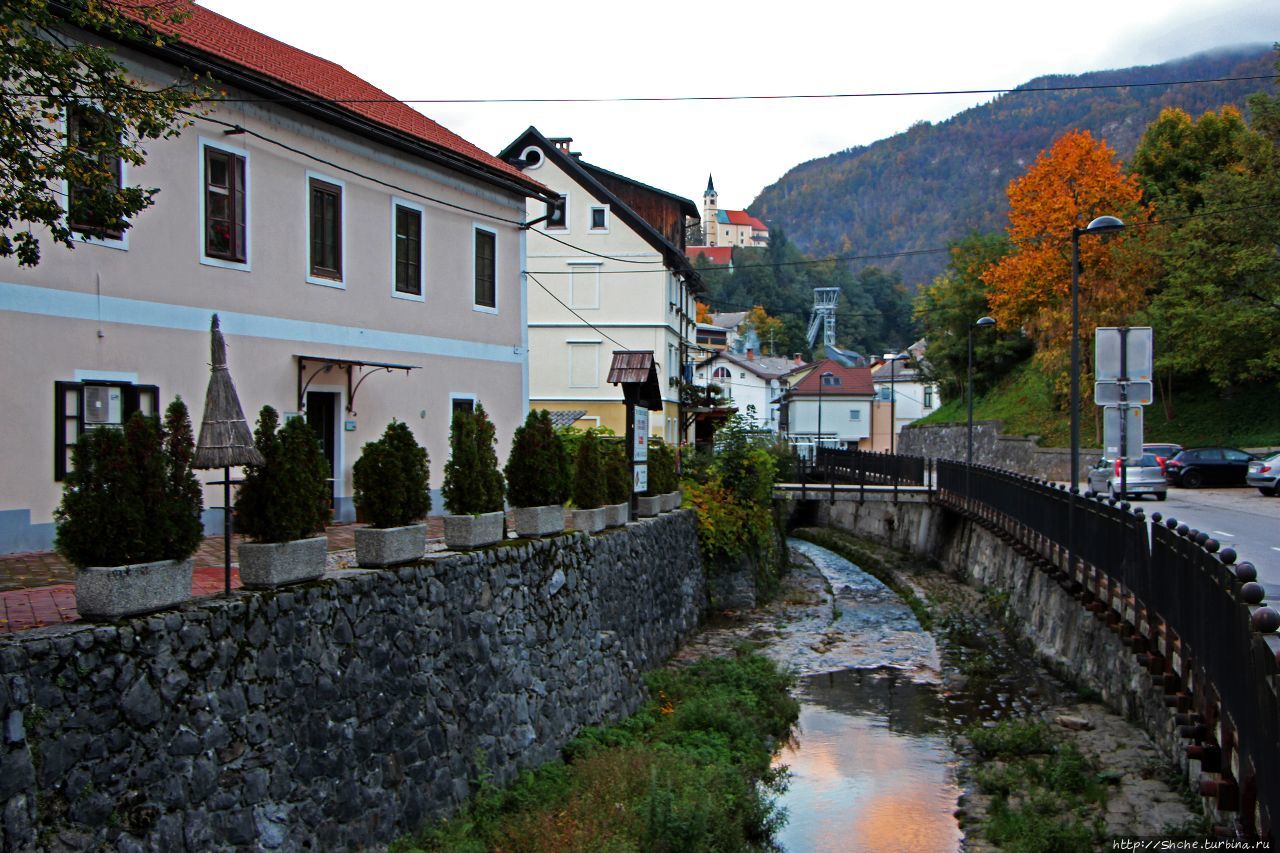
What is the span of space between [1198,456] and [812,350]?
93193mm

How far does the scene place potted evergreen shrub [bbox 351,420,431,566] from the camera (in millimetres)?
10031

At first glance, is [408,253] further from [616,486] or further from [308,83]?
[616,486]

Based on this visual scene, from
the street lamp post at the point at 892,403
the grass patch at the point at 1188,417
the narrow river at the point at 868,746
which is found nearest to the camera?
the narrow river at the point at 868,746

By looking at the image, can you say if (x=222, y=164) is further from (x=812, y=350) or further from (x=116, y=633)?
(x=812, y=350)

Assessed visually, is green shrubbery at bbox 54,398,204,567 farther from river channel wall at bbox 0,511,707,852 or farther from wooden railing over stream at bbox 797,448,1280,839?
wooden railing over stream at bbox 797,448,1280,839

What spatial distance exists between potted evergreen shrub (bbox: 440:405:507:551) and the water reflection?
4.66 meters

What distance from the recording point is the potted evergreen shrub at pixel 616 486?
16953mm

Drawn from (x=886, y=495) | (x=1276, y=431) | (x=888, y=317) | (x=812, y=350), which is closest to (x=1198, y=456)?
(x=1276, y=431)

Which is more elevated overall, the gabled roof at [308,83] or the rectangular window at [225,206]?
the gabled roof at [308,83]

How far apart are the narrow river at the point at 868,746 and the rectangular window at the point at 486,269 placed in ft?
28.4

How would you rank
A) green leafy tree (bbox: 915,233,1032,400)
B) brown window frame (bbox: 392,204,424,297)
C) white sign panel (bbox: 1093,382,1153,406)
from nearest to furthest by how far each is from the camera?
1. white sign panel (bbox: 1093,382,1153,406)
2. brown window frame (bbox: 392,204,424,297)
3. green leafy tree (bbox: 915,233,1032,400)

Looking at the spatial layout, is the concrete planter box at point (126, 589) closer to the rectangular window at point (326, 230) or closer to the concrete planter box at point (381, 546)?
the concrete planter box at point (381, 546)

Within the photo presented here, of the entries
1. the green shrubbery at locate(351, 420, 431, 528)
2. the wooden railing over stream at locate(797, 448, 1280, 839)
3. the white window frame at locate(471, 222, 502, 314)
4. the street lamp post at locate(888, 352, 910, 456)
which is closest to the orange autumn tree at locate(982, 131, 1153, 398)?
the street lamp post at locate(888, 352, 910, 456)

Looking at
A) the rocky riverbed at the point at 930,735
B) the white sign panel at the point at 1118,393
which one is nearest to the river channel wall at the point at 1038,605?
the rocky riverbed at the point at 930,735
